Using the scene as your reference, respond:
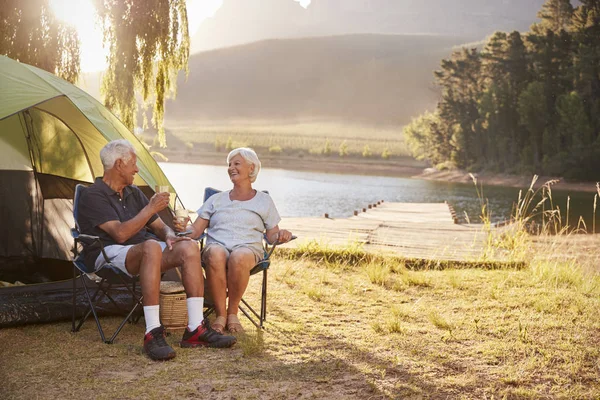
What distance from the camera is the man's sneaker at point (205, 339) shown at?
11.6 feet

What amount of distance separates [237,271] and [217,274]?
0.11 m

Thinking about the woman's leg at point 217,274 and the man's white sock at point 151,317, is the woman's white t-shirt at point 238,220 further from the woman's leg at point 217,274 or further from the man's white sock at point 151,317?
the man's white sock at point 151,317

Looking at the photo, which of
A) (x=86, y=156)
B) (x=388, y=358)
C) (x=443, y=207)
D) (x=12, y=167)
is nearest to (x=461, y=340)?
(x=388, y=358)

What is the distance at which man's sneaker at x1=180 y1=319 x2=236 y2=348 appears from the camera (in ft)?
11.6

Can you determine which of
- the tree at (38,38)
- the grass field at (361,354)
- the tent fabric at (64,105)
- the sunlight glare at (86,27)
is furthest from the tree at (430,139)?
the tent fabric at (64,105)

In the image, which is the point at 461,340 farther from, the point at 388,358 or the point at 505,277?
the point at 505,277

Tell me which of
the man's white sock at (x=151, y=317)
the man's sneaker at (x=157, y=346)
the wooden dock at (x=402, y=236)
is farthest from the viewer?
the wooden dock at (x=402, y=236)

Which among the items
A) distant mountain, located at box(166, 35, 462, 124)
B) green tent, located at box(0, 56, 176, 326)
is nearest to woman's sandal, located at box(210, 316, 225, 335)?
green tent, located at box(0, 56, 176, 326)

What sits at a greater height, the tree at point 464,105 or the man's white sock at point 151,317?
the tree at point 464,105

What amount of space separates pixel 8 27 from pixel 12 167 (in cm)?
252

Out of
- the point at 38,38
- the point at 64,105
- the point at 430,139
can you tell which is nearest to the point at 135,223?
the point at 64,105

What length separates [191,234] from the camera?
156 inches

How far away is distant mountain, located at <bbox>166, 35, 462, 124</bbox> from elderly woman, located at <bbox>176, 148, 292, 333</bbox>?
101 meters

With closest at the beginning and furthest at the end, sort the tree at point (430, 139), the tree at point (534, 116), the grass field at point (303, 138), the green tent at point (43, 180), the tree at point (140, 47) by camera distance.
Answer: the green tent at point (43, 180) < the tree at point (140, 47) < the tree at point (534, 116) < the tree at point (430, 139) < the grass field at point (303, 138)
